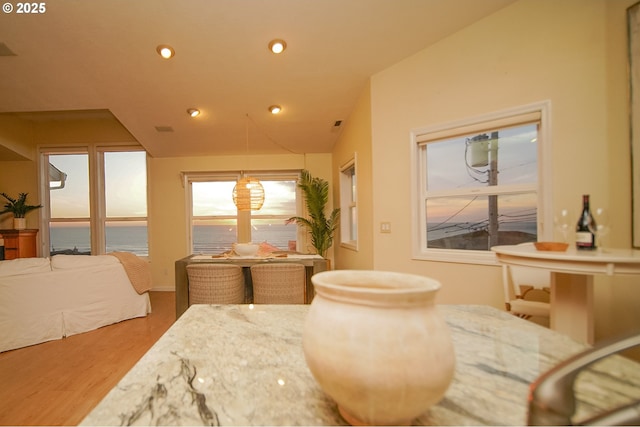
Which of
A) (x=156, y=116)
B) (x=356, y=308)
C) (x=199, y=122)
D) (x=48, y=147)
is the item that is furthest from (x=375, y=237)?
(x=48, y=147)

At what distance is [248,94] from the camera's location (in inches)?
125

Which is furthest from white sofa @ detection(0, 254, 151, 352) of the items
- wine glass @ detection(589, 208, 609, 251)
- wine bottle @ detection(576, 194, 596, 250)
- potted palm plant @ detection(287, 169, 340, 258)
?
wine glass @ detection(589, 208, 609, 251)

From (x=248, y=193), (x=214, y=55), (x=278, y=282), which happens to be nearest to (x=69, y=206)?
(x=248, y=193)

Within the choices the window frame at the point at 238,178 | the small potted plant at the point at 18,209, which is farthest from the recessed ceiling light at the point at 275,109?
the small potted plant at the point at 18,209

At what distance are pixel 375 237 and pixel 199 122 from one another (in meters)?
3.01

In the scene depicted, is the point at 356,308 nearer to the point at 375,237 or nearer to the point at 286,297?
the point at 286,297

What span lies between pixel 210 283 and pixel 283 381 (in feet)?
6.88

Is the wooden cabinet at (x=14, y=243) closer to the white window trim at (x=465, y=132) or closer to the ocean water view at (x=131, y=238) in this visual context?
the ocean water view at (x=131, y=238)

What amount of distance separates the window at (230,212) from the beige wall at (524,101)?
248 centimetres

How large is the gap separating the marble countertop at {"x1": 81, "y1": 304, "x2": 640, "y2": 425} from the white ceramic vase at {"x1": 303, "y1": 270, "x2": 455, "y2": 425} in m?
0.09

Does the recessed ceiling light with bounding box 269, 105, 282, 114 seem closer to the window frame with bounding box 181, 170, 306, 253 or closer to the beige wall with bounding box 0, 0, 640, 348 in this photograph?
the beige wall with bounding box 0, 0, 640, 348

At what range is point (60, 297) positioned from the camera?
2.51 m

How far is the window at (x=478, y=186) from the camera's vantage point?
2.11 m

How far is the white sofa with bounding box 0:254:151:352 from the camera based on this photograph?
2.29 m
